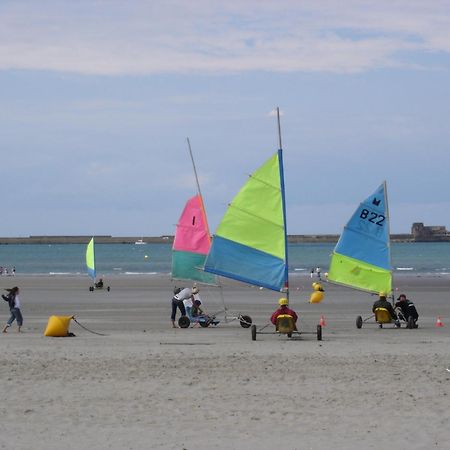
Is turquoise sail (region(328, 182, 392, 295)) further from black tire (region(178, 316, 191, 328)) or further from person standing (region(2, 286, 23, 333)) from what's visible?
person standing (region(2, 286, 23, 333))

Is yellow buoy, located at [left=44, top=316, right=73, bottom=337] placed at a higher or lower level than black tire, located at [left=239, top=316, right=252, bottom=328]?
lower

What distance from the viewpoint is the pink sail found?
32094 millimetres

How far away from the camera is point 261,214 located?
2700 cm

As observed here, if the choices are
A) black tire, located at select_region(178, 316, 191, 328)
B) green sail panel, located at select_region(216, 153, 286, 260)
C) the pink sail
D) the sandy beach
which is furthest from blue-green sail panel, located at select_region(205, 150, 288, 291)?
the pink sail

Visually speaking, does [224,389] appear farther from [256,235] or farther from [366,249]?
[366,249]

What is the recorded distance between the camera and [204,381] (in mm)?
17625

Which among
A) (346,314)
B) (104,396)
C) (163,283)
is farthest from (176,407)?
(163,283)

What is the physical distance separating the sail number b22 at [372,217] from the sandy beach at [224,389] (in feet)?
14.1

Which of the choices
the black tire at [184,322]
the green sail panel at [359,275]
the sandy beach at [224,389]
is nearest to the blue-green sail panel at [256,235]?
the sandy beach at [224,389]

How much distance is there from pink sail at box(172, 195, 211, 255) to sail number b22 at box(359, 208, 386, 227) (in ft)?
15.5

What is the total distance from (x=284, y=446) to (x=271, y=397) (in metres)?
3.15

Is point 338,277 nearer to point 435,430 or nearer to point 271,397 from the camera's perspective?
point 271,397

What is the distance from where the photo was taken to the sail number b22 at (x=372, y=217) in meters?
33.0

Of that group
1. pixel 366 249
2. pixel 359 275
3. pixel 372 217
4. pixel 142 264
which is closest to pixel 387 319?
pixel 359 275
